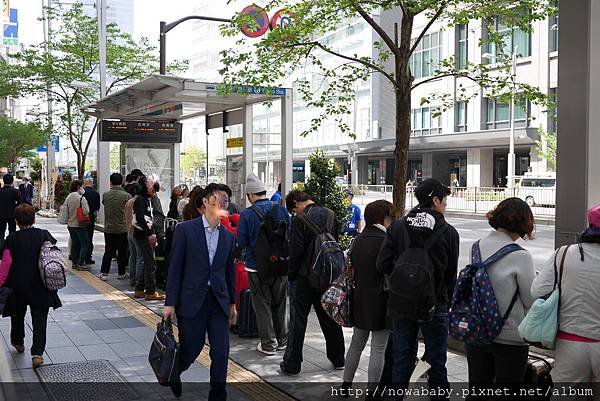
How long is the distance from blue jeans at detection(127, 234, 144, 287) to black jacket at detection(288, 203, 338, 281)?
15.5 feet

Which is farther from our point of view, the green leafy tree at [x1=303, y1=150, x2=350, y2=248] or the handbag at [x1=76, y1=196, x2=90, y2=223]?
the handbag at [x1=76, y1=196, x2=90, y2=223]

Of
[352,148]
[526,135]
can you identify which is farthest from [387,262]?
[352,148]

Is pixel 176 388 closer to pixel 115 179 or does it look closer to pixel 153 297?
pixel 153 297

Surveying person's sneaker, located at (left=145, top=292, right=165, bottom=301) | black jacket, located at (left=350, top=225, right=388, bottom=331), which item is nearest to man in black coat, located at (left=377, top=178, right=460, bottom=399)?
black jacket, located at (left=350, top=225, right=388, bottom=331)

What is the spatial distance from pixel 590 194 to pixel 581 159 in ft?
1.08

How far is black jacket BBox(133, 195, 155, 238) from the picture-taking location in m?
9.74

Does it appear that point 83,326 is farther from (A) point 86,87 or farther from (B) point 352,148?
(B) point 352,148

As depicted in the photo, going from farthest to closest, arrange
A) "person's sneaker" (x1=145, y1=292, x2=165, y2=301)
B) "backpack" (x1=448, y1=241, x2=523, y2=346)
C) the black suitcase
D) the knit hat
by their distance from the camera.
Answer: "person's sneaker" (x1=145, y1=292, x2=165, y2=301) < the black suitcase < the knit hat < "backpack" (x1=448, y1=241, x2=523, y2=346)

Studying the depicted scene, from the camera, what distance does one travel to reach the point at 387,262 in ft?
15.5

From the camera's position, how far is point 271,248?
6.72 m

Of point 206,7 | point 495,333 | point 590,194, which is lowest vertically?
point 495,333

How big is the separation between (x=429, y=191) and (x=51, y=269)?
3.80 metres

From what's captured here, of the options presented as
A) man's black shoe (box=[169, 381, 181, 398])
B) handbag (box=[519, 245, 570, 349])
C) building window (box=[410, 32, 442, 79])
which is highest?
building window (box=[410, 32, 442, 79])

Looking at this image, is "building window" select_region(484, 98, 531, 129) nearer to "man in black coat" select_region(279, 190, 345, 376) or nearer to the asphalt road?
the asphalt road
